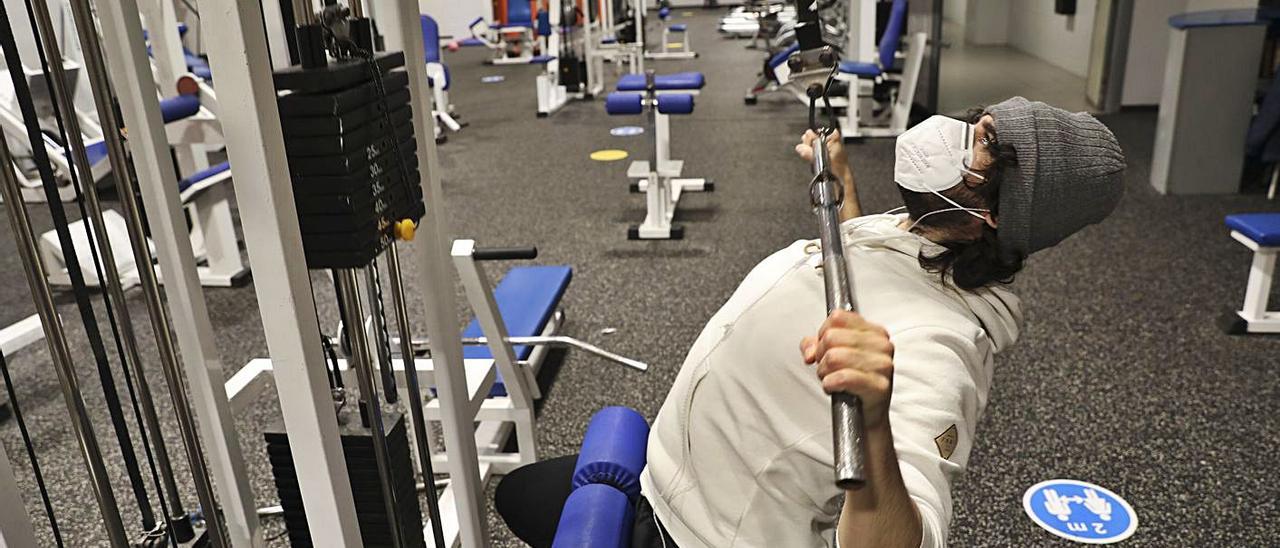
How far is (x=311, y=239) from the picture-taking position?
40.5 inches

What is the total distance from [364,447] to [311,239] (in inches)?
15.6

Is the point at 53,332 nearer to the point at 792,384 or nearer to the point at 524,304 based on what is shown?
the point at 792,384

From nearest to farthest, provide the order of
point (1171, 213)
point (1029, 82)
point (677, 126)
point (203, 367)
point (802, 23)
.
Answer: point (203, 367) → point (802, 23) → point (1171, 213) → point (677, 126) → point (1029, 82)

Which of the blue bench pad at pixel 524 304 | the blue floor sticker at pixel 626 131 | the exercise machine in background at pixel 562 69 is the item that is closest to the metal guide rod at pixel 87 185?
the blue bench pad at pixel 524 304

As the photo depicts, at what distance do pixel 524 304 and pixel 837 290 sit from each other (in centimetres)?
212

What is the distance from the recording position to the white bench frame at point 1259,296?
2.90 metres

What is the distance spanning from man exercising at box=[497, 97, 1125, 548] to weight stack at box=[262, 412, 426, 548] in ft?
1.38

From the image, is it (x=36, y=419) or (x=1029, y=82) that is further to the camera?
(x=1029, y=82)

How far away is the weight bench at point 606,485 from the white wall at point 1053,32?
6.98 meters

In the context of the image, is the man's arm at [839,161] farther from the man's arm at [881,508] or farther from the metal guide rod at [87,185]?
the metal guide rod at [87,185]

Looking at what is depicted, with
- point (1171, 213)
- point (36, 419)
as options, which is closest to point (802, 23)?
point (36, 419)

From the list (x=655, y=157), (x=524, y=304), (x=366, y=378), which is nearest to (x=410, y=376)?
(x=366, y=378)

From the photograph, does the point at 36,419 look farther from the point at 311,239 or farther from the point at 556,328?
the point at 311,239

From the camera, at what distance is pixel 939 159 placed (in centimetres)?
114
